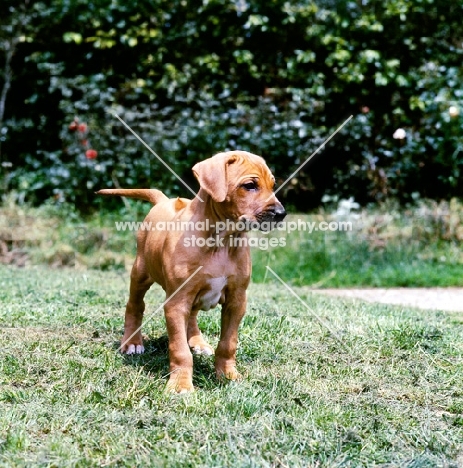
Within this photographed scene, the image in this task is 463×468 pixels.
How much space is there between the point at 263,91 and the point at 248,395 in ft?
23.6

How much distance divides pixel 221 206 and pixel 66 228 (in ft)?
18.1

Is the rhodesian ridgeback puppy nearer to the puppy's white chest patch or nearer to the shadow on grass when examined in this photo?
the puppy's white chest patch

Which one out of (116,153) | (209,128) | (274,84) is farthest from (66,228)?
(274,84)

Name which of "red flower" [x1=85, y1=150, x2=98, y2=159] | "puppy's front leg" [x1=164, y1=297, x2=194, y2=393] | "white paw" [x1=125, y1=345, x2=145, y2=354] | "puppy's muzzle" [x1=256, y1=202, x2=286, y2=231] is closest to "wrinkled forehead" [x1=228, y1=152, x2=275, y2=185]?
"puppy's muzzle" [x1=256, y1=202, x2=286, y2=231]

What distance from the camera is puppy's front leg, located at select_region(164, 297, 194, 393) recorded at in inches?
123

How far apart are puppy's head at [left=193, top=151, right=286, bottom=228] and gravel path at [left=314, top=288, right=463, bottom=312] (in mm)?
3296

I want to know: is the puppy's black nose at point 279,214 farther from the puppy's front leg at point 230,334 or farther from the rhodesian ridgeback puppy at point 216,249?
the puppy's front leg at point 230,334

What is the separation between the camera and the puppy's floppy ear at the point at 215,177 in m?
3.08

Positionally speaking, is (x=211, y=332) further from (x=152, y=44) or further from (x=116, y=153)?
(x=152, y=44)

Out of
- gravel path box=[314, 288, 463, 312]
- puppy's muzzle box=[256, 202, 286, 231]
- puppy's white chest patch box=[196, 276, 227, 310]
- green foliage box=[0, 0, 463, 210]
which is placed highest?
green foliage box=[0, 0, 463, 210]

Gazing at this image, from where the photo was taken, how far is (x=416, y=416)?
2.80m

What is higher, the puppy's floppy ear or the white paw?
the puppy's floppy ear

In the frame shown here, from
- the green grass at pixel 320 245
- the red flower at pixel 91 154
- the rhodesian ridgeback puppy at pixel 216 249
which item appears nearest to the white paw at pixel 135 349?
the rhodesian ridgeback puppy at pixel 216 249

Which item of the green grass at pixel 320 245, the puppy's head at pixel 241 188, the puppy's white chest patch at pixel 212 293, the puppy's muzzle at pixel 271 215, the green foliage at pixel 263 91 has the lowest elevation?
the green grass at pixel 320 245
